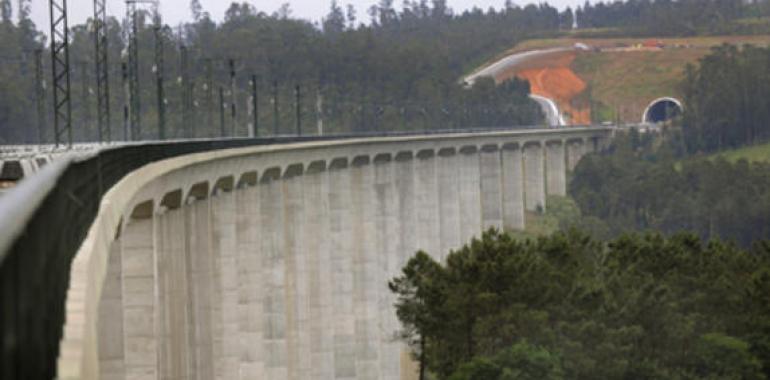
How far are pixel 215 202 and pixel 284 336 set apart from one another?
14.2m

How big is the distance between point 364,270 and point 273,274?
47.9ft

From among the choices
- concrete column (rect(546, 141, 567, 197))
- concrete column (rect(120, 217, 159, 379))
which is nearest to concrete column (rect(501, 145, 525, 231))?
concrete column (rect(546, 141, 567, 197))

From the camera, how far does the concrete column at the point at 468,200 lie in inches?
4090

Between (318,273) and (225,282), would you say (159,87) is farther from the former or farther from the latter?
(318,273)

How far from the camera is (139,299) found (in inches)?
1174

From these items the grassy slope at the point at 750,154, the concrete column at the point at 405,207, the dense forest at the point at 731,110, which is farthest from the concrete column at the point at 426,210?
the dense forest at the point at 731,110

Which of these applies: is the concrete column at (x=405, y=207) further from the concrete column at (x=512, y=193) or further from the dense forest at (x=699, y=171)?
the concrete column at (x=512, y=193)

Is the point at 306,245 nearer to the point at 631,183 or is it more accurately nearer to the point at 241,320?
the point at 241,320

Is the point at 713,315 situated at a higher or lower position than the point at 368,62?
lower

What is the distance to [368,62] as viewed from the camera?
574 feet

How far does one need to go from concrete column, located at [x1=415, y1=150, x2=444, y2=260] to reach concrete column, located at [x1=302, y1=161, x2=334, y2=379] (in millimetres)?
19358

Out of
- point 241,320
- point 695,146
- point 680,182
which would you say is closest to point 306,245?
point 241,320

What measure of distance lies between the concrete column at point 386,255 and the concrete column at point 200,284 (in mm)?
23059

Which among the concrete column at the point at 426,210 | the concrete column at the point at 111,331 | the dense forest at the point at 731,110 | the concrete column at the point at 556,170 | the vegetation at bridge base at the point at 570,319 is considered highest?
the dense forest at the point at 731,110
